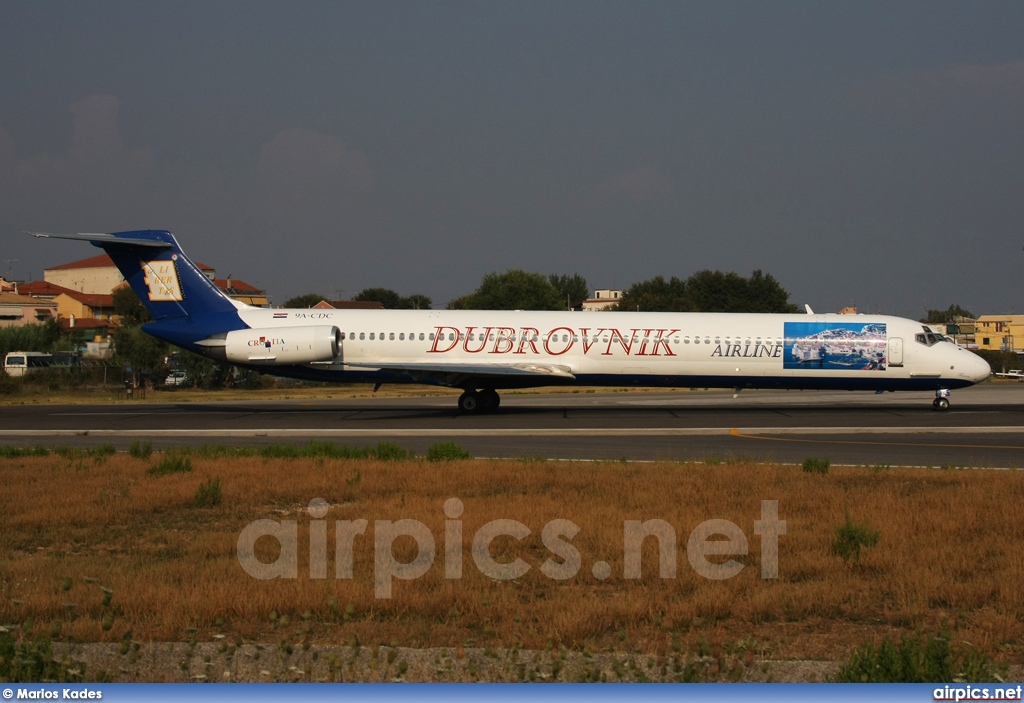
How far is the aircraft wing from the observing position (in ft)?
89.4

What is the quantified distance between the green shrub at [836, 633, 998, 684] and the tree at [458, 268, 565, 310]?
10074cm

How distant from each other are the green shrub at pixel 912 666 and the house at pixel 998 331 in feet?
452

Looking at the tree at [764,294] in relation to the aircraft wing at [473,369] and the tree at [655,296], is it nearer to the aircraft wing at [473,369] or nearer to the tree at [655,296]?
the tree at [655,296]

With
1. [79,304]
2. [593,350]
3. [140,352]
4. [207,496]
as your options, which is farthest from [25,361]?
[79,304]

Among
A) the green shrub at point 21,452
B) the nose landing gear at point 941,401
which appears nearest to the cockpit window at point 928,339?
the nose landing gear at point 941,401

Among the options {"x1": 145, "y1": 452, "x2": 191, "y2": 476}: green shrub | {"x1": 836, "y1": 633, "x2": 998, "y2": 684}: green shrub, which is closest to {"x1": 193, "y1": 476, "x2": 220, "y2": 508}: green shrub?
{"x1": 145, "y1": 452, "x2": 191, "y2": 476}: green shrub

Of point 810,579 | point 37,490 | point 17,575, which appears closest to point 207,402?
point 37,490

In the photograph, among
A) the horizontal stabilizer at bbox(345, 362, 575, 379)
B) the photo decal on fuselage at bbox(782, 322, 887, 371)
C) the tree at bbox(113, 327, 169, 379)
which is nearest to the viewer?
the horizontal stabilizer at bbox(345, 362, 575, 379)

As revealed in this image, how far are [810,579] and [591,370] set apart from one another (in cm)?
1944

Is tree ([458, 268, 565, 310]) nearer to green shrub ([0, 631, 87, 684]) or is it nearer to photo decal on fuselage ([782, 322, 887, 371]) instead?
photo decal on fuselage ([782, 322, 887, 371])

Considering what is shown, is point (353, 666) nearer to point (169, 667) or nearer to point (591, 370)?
point (169, 667)

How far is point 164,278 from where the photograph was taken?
2930 centimetres

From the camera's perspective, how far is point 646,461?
55.4 ft

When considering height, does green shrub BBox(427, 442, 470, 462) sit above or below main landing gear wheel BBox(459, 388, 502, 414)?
below
